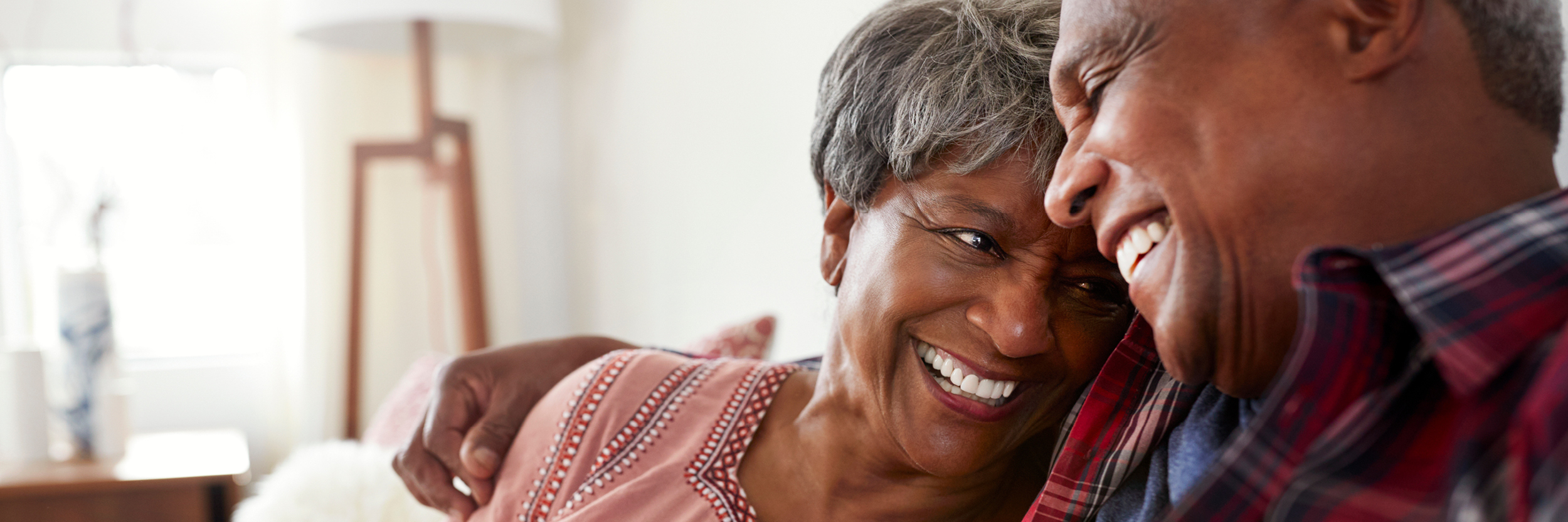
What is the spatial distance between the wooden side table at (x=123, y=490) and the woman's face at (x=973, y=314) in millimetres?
2088

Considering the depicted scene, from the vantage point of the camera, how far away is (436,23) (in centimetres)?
302

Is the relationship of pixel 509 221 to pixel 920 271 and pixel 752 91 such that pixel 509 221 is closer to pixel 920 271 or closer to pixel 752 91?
pixel 752 91

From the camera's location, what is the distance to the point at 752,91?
2.11 meters

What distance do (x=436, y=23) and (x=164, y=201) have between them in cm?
113

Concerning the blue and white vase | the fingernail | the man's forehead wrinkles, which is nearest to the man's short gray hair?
the man's forehead wrinkles

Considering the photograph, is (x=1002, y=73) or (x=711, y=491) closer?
(x=1002, y=73)

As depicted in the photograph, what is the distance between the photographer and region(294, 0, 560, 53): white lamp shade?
2.70 metres

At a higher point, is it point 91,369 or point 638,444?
point 638,444

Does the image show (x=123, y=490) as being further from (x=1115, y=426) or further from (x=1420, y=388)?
(x=1420, y=388)

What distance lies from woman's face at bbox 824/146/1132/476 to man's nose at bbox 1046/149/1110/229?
Answer: 17cm

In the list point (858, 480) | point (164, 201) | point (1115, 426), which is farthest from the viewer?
point (164, 201)

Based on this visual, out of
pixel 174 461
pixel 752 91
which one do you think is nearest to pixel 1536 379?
pixel 752 91

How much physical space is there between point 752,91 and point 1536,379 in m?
1.74

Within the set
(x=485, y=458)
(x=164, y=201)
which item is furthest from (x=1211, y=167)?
(x=164, y=201)
